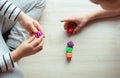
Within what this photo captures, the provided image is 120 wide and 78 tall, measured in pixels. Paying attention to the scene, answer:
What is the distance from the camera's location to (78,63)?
1.16 metres

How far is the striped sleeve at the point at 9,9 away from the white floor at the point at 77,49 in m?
0.20

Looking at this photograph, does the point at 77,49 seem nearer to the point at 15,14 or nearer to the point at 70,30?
the point at 70,30

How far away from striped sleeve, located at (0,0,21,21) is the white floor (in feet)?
0.66

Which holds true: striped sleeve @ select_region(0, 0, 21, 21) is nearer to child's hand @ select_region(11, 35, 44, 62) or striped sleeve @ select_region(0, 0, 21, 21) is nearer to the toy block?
child's hand @ select_region(11, 35, 44, 62)

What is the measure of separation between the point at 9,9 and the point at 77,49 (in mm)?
344

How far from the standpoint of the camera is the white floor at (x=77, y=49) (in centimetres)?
114

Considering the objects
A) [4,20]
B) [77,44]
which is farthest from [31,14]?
[77,44]

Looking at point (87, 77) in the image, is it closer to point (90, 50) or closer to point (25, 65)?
point (90, 50)

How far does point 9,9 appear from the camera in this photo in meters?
1.06

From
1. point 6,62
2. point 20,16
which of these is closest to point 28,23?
point 20,16

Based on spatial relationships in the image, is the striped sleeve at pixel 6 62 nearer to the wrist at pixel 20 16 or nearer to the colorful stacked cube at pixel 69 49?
the wrist at pixel 20 16

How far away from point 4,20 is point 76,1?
0.37 meters

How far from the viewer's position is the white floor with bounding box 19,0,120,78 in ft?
3.74

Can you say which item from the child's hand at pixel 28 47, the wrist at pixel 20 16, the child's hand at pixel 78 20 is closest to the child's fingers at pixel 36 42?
the child's hand at pixel 28 47
